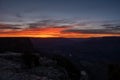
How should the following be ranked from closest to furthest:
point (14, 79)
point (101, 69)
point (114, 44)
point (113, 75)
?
point (14, 79)
point (113, 75)
point (101, 69)
point (114, 44)

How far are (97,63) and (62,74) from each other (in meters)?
99.2

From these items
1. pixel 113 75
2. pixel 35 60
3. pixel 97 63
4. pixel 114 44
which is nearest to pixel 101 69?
pixel 97 63

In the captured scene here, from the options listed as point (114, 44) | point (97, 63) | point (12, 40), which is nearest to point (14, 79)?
point (12, 40)

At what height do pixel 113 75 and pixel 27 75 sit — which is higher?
pixel 27 75

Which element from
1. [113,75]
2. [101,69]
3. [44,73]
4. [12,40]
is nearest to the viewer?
[44,73]

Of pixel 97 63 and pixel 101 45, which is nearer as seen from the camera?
pixel 97 63

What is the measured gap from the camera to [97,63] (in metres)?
115

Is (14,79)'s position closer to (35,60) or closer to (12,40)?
(35,60)

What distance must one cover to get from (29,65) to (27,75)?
142 inches

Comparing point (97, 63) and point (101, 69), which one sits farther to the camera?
point (97, 63)

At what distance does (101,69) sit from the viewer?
4186 inches

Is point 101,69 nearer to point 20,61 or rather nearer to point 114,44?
point 114,44

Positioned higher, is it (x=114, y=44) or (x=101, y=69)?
(x=114, y=44)

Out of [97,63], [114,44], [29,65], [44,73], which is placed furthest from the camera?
[114,44]
